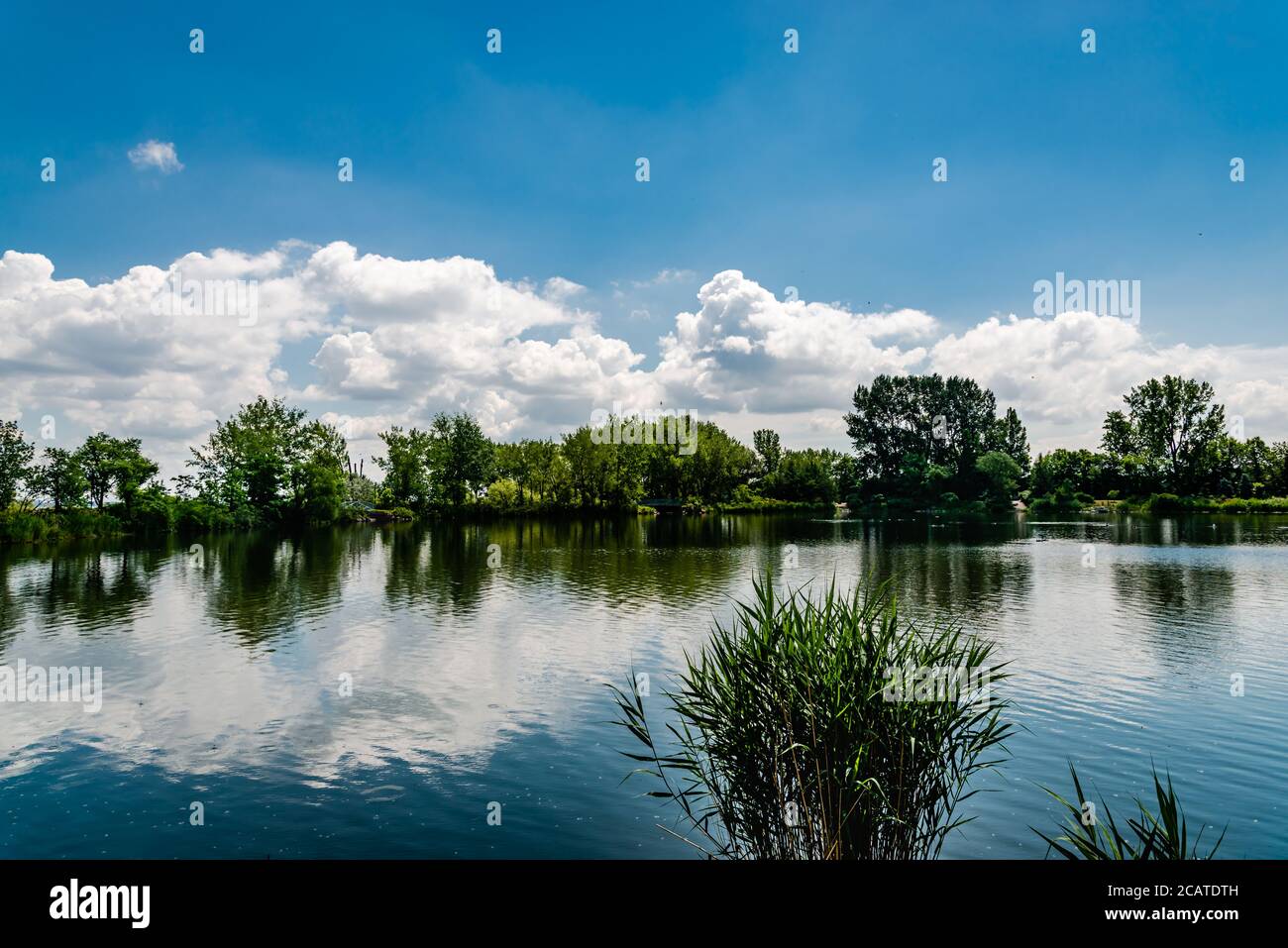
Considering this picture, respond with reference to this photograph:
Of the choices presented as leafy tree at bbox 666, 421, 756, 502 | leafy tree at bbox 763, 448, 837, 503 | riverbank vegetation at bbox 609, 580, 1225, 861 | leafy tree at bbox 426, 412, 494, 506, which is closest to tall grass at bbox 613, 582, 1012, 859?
riverbank vegetation at bbox 609, 580, 1225, 861

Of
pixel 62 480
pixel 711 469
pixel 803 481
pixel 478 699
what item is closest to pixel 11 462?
pixel 62 480

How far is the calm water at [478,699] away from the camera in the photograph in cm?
1195

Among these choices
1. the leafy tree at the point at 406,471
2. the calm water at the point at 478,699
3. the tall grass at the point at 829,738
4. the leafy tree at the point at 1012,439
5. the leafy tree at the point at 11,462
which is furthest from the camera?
the leafy tree at the point at 1012,439

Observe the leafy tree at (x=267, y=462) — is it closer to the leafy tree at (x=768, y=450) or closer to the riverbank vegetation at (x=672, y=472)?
the riverbank vegetation at (x=672, y=472)

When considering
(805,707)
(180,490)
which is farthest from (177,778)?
(180,490)

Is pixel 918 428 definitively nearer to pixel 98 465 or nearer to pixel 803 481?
pixel 803 481

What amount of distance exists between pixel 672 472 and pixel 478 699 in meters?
107

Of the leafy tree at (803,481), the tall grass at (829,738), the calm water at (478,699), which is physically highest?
the leafy tree at (803,481)

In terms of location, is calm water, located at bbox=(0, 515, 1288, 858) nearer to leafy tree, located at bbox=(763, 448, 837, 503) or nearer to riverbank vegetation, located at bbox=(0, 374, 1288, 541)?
riverbank vegetation, located at bbox=(0, 374, 1288, 541)

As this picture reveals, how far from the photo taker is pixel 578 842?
37.2ft

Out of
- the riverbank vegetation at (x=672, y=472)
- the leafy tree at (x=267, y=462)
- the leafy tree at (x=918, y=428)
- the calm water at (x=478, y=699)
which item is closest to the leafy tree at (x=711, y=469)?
the riverbank vegetation at (x=672, y=472)

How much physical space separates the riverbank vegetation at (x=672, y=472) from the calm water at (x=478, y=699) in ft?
101

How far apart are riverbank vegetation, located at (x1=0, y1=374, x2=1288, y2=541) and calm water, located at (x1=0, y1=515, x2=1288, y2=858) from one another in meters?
30.9

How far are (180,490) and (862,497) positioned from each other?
359 feet
